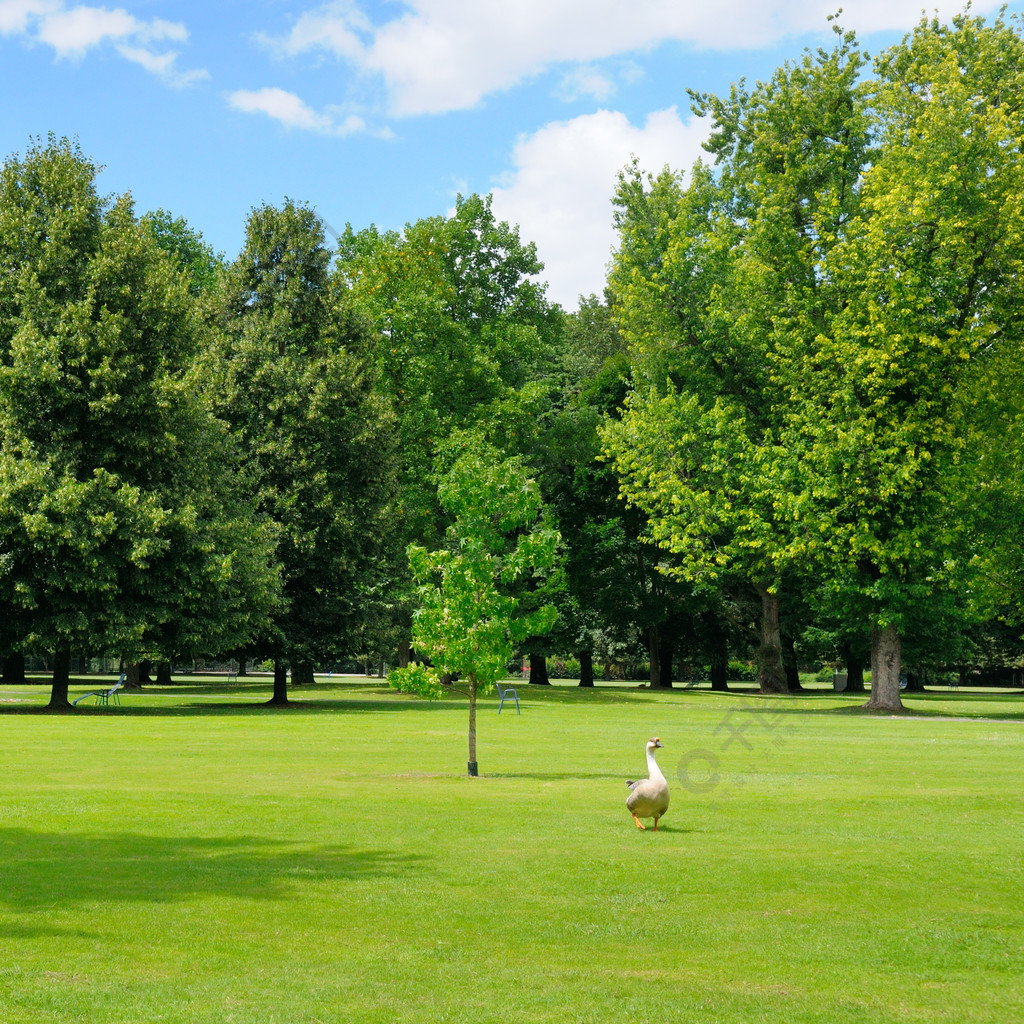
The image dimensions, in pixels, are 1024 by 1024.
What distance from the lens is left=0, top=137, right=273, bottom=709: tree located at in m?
39.7

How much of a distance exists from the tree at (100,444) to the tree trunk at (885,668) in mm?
23951

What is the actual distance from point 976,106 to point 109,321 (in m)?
33.6

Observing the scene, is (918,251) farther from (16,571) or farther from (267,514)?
(16,571)

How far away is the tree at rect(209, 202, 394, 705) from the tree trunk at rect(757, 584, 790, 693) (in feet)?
63.3

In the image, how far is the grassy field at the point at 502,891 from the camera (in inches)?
316

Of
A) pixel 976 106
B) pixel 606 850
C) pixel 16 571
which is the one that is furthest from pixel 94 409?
pixel 976 106

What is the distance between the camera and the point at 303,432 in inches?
1970

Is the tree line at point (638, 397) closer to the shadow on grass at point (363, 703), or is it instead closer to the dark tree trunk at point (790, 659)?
the shadow on grass at point (363, 703)

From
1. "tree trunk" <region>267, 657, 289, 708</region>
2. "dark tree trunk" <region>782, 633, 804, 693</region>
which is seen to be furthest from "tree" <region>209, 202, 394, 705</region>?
"dark tree trunk" <region>782, 633, 804, 693</region>

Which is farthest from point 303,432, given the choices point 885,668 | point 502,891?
point 502,891

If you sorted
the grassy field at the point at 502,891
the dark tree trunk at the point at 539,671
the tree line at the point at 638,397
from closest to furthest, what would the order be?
1. the grassy field at the point at 502,891
2. the tree line at the point at 638,397
3. the dark tree trunk at the point at 539,671

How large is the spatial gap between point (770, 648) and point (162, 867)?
166ft

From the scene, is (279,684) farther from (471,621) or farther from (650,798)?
(650,798)

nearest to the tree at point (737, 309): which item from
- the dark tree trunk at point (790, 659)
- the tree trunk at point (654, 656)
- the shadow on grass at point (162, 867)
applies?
the tree trunk at point (654, 656)
